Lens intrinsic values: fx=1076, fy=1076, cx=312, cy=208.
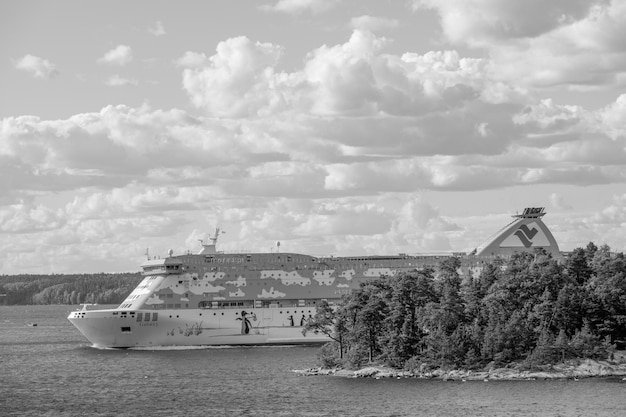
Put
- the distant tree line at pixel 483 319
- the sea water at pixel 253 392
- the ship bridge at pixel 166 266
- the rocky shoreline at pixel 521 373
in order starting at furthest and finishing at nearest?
the ship bridge at pixel 166 266
the distant tree line at pixel 483 319
the rocky shoreline at pixel 521 373
the sea water at pixel 253 392

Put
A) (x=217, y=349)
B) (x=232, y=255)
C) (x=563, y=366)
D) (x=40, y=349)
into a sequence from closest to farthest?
1. (x=563, y=366)
2. (x=217, y=349)
3. (x=232, y=255)
4. (x=40, y=349)

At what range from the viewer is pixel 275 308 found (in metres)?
123

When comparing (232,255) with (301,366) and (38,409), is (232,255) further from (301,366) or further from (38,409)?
(38,409)

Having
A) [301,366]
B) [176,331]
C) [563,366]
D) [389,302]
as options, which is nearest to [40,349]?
[176,331]

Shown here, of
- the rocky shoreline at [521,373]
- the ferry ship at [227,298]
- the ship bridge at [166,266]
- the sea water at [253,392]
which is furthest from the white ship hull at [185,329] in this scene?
the rocky shoreline at [521,373]

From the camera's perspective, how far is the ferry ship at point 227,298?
119 metres

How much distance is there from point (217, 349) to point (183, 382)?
26451 mm

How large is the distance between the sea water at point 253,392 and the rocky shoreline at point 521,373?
185 cm

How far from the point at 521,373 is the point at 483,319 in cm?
753

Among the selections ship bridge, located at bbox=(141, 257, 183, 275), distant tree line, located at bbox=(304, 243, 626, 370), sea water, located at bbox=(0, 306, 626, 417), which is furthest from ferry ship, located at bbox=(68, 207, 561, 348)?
distant tree line, located at bbox=(304, 243, 626, 370)

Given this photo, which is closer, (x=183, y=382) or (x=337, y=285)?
(x=183, y=382)

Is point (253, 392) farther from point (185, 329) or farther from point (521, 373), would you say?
point (185, 329)

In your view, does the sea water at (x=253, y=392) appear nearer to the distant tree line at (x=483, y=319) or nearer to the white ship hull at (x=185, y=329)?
the distant tree line at (x=483, y=319)

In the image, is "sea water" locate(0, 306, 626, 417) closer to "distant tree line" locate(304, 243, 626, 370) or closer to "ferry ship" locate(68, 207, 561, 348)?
"distant tree line" locate(304, 243, 626, 370)
